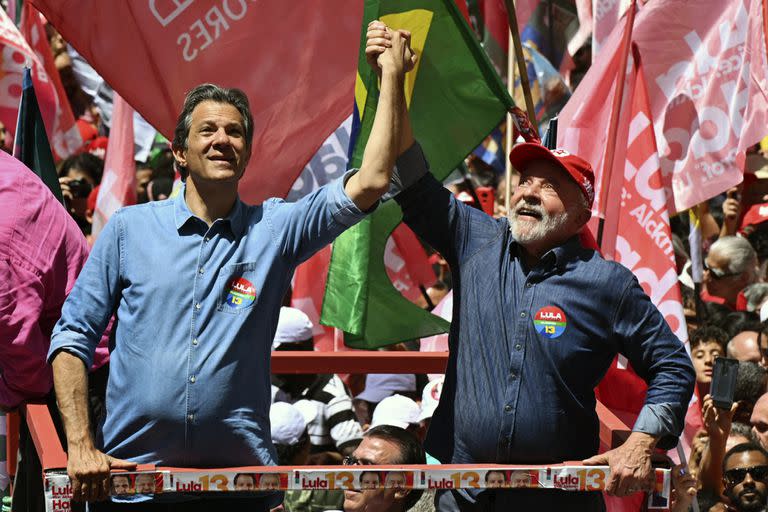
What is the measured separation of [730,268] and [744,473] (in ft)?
11.1

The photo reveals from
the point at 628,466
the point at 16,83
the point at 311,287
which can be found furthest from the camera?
the point at 16,83

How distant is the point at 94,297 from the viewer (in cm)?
430

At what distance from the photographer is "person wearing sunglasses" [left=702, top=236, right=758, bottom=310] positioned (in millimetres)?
9477

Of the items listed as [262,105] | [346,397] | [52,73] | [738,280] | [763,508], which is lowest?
[763,508]

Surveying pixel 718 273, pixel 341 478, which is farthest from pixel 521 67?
pixel 718 273

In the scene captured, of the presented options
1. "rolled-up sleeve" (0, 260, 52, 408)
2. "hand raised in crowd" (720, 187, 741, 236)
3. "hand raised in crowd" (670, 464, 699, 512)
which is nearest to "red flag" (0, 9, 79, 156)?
"rolled-up sleeve" (0, 260, 52, 408)

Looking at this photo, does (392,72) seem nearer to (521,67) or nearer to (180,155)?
(180,155)

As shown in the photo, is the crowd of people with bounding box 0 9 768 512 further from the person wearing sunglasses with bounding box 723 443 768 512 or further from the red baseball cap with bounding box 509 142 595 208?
the person wearing sunglasses with bounding box 723 443 768 512

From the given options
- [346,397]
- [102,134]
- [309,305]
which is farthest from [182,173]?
[102,134]

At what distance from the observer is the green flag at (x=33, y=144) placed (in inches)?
238

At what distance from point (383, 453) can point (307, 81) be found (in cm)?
201

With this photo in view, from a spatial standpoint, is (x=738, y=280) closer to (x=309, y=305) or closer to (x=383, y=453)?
(x=309, y=305)

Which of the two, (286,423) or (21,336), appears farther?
(286,423)

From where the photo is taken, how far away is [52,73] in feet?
33.0
